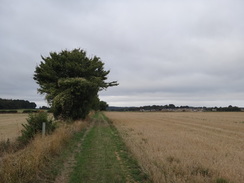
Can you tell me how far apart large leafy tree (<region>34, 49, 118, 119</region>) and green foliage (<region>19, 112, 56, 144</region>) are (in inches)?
415

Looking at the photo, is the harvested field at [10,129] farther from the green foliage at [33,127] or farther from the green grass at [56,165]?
the green grass at [56,165]

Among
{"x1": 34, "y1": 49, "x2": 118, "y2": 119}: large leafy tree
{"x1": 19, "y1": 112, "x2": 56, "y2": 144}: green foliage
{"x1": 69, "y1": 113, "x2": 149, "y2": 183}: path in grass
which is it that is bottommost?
{"x1": 69, "y1": 113, "x2": 149, "y2": 183}: path in grass

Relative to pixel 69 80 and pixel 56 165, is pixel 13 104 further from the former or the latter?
pixel 56 165

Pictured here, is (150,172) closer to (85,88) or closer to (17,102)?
(85,88)

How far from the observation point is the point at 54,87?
27.2m

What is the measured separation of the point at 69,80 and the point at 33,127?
38.4ft

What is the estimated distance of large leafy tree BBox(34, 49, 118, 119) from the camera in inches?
982

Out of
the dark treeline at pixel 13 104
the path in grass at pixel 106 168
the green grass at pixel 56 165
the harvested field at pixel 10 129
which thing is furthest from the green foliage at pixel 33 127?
the dark treeline at pixel 13 104

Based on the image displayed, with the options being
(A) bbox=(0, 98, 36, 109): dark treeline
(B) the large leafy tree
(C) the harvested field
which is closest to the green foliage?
(C) the harvested field

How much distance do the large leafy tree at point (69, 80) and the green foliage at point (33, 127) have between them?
34.6ft

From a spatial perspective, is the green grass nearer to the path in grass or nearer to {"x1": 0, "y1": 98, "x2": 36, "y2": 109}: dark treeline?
the path in grass

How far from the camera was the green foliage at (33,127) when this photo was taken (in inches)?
508

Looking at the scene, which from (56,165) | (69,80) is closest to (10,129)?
(69,80)

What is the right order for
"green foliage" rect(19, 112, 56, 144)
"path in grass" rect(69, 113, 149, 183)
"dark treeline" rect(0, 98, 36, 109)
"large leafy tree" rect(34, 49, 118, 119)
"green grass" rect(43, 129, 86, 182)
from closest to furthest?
1. "path in grass" rect(69, 113, 149, 183)
2. "green grass" rect(43, 129, 86, 182)
3. "green foliage" rect(19, 112, 56, 144)
4. "large leafy tree" rect(34, 49, 118, 119)
5. "dark treeline" rect(0, 98, 36, 109)
